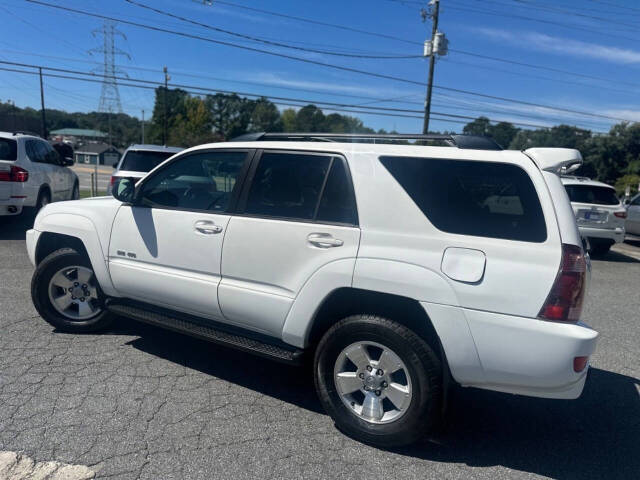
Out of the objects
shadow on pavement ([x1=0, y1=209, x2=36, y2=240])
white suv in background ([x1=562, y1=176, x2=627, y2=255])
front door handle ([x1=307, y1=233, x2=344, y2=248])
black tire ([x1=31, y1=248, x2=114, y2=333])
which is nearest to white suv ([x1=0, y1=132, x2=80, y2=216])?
shadow on pavement ([x1=0, y1=209, x2=36, y2=240])

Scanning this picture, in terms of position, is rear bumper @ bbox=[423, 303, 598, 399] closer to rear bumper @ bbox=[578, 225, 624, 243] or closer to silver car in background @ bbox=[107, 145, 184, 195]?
silver car in background @ bbox=[107, 145, 184, 195]

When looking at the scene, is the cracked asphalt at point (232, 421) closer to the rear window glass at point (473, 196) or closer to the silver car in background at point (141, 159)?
the rear window glass at point (473, 196)

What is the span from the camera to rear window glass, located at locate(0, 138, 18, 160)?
8992mm

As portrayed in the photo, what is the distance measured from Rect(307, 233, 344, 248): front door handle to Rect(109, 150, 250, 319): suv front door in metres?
0.74

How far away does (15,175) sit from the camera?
8.81m

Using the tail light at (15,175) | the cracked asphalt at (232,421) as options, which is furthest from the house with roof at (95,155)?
the cracked asphalt at (232,421)

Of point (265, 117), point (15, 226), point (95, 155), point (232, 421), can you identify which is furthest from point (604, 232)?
point (95, 155)

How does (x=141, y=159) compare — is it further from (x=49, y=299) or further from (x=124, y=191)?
(x=124, y=191)

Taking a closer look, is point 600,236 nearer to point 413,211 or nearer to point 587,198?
point 587,198

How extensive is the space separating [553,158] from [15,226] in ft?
35.3

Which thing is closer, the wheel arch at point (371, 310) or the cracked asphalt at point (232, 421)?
the cracked asphalt at point (232, 421)

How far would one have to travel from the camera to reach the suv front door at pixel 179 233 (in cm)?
375

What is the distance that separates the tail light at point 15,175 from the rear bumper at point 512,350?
330 inches

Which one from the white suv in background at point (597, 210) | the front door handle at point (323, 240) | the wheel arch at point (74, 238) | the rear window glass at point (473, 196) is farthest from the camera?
the white suv in background at point (597, 210)
